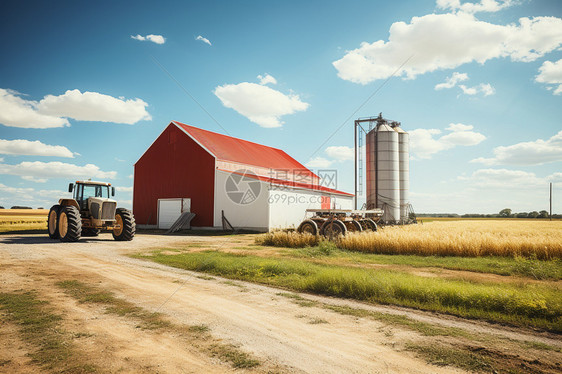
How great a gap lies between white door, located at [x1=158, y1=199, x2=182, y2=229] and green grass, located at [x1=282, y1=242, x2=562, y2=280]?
636 inches

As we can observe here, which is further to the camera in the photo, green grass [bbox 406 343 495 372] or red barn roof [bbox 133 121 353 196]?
red barn roof [bbox 133 121 353 196]

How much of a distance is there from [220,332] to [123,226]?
14445 millimetres

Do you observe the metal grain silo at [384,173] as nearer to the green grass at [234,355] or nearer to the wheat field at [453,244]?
the wheat field at [453,244]

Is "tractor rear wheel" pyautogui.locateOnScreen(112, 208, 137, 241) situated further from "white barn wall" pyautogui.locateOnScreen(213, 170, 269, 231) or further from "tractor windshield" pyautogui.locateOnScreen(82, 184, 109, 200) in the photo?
"white barn wall" pyautogui.locateOnScreen(213, 170, 269, 231)

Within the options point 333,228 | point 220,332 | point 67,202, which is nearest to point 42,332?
point 220,332

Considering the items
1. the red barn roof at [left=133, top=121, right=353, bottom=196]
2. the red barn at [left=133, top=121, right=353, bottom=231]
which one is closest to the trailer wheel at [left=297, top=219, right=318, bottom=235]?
the red barn at [left=133, top=121, right=353, bottom=231]

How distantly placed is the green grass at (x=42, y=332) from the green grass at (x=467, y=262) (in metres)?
7.85

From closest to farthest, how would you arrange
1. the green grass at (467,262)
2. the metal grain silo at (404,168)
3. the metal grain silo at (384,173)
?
1. the green grass at (467,262)
2. the metal grain silo at (384,173)
3. the metal grain silo at (404,168)

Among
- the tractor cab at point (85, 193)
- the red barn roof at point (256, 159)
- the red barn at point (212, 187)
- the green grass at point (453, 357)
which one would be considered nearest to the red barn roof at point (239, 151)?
the red barn roof at point (256, 159)

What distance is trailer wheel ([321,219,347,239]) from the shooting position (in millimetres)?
16078

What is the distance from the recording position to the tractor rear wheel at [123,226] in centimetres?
1711

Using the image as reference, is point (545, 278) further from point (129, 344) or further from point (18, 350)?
point (18, 350)

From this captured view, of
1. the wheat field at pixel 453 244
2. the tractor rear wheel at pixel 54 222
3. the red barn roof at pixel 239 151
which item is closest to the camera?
the wheat field at pixel 453 244

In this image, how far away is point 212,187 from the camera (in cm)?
2538
